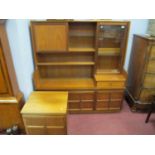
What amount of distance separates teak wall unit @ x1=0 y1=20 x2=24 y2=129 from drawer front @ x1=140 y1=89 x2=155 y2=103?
198 centimetres

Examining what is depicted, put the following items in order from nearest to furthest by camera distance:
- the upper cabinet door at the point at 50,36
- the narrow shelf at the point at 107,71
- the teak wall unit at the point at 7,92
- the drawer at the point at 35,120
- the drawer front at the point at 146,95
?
the teak wall unit at the point at 7,92, the drawer at the point at 35,120, the upper cabinet door at the point at 50,36, the drawer front at the point at 146,95, the narrow shelf at the point at 107,71

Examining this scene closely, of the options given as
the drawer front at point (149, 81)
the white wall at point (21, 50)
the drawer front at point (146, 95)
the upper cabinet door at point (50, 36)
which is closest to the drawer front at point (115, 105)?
the drawer front at point (146, 95)

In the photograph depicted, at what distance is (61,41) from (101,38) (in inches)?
27.6

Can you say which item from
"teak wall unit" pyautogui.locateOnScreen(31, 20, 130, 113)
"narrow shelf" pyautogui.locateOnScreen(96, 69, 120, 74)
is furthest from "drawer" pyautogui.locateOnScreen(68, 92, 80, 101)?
"narrow shelf" pyautogui.locateOnScreen(96, 69, 120, 74)

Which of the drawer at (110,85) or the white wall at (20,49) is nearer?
the white wall at (20,49)

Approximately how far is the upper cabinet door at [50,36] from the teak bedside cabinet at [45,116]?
871mm

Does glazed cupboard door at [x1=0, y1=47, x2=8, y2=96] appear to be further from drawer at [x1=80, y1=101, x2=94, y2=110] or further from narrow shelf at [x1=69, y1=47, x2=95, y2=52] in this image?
drawer at [x1=80, y1=101, x2=94, y2=110]

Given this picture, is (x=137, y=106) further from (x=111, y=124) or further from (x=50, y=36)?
(x=50, y=36)

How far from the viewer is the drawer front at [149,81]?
2.30m

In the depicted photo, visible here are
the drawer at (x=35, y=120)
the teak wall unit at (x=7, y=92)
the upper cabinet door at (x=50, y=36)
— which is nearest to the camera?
the teak wall unit at (x=7, y=92)

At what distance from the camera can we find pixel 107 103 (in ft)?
8.14

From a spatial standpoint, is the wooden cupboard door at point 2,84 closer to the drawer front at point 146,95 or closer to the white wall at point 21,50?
the white wall at point 21,50

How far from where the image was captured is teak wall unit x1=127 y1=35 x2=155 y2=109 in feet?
7.06
